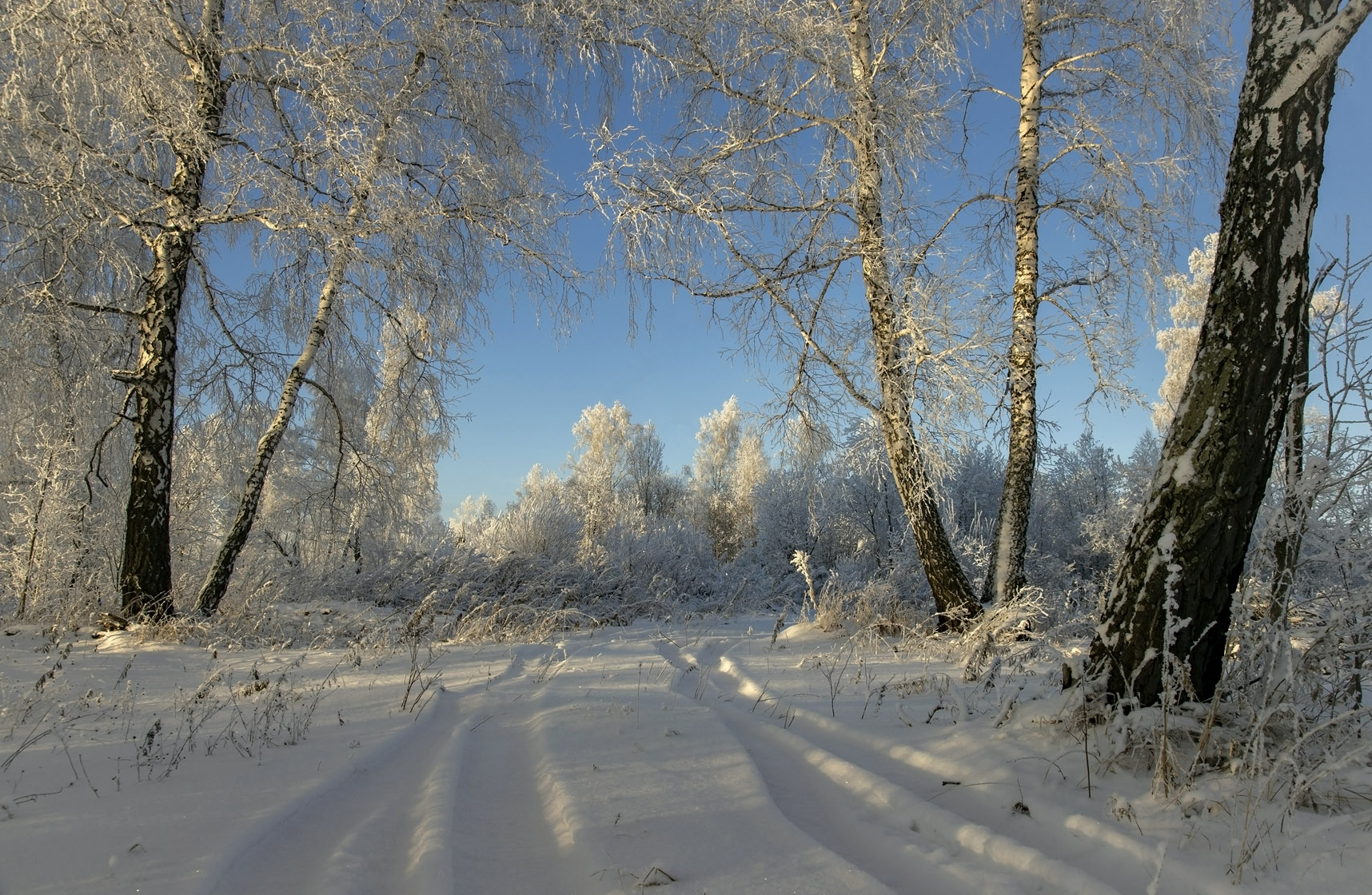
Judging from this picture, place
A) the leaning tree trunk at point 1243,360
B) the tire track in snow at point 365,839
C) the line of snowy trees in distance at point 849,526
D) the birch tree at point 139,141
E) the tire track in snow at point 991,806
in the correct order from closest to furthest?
the tire track in snow at point 365,839 → the tire track in snow at point 991,806 → the leaning tree trunk at point 1243,360 → the birch tree at point 139,141 → the line of snowy trees in distance at point 849,526

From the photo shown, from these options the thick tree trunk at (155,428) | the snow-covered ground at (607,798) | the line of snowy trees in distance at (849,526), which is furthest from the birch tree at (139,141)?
the line of snowy trees in distance at (849,526)

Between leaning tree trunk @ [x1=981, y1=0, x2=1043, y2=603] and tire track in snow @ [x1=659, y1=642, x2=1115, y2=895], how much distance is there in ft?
13.1

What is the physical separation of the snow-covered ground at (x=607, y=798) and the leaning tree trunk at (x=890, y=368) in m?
2.07

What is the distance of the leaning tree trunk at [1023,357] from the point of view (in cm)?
609

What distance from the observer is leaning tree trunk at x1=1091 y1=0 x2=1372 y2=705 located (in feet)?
7.98

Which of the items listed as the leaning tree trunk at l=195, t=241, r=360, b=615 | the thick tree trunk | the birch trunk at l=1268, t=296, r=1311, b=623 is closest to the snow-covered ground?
the birch trunk at l=1268, t=296, r=1311, b=623

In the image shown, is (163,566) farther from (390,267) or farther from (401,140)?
(401,140)

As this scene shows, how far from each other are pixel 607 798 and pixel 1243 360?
107 inches

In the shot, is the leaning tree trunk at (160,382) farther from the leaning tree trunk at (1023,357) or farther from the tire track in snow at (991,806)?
the leaning tree trunk at (1023,357)

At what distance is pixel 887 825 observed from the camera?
206 cm

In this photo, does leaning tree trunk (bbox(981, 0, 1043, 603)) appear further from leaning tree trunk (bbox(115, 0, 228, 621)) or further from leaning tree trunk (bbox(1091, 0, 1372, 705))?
leaning tree trunk (bbox(115, 0, 228, 621))

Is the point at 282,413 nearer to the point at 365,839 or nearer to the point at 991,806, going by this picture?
the point at 365,839

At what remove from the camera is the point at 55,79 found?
5.43m

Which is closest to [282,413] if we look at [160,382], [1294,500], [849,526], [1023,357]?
[160,382]
